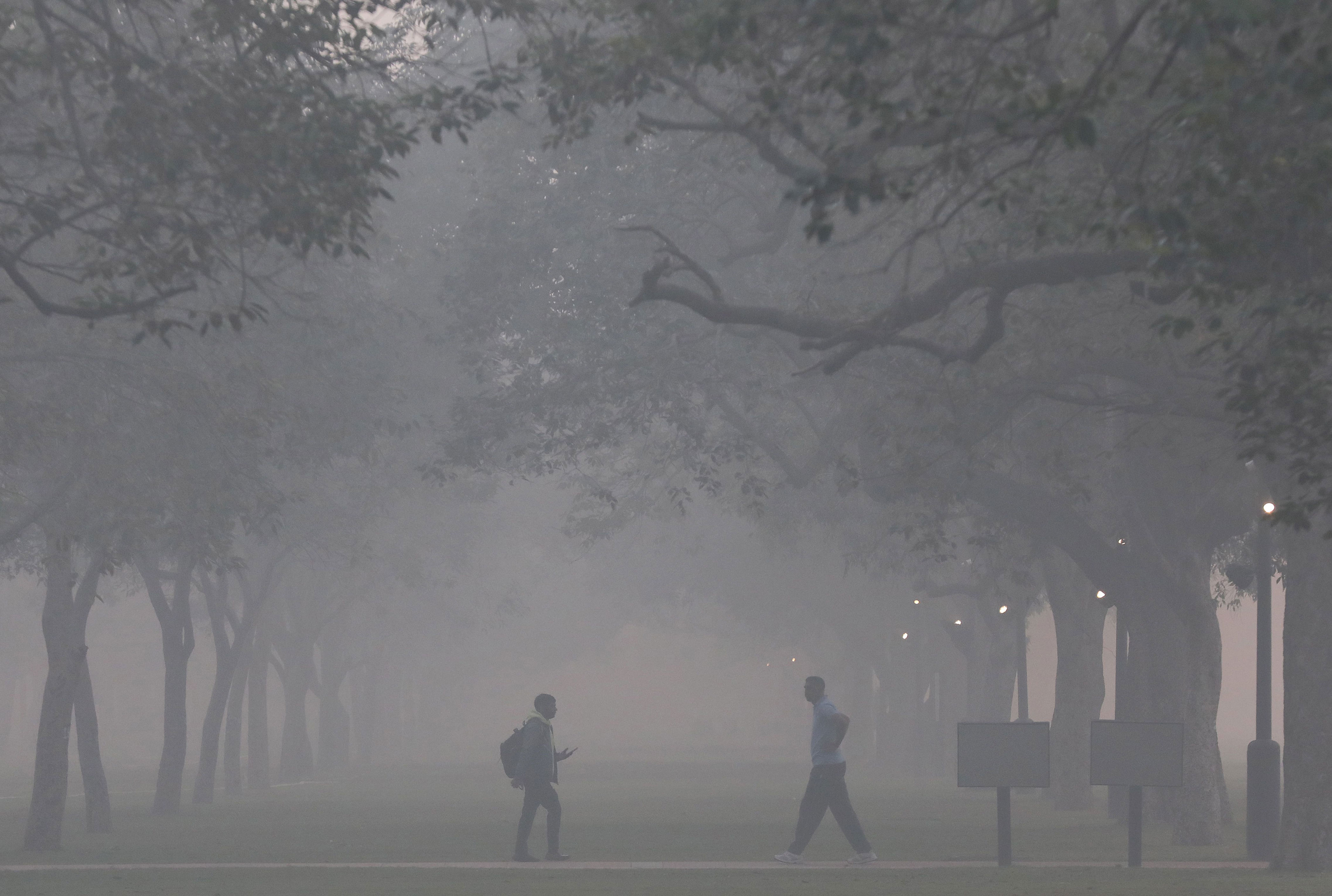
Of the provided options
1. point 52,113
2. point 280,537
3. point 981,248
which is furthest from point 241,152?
point 280,537

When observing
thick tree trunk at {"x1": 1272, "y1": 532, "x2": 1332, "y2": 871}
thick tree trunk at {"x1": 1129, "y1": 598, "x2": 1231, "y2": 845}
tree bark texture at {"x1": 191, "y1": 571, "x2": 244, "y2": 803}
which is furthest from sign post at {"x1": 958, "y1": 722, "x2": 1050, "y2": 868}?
tree bark texture at {"x1": 191, "y1": 571, "x2": 244, "y2": 803}

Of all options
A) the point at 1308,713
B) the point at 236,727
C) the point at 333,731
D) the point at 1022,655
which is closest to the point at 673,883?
the point at 1308,713

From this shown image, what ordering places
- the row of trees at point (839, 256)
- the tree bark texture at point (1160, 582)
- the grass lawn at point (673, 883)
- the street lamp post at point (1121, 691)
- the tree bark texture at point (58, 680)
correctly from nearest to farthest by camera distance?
1. the row of trees at point (839, 256)
2. the grass lawn at point (673, 883)
3. the tree bark texture at point (58, 680)
4. the tree bark texture at point (1160, 582)
5. the street lamp post at point (1121, 691)

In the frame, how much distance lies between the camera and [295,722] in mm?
47719

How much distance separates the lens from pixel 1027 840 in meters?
21.4

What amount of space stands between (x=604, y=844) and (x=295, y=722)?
28.0m

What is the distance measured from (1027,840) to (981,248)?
11220 millimetres

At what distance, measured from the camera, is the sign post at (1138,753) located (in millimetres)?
15102

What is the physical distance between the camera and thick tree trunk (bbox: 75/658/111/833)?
81.5 feet

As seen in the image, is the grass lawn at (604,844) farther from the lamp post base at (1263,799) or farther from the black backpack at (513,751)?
the black backpack at (513,751)

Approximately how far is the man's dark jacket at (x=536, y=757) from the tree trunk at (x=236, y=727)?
21278 millimetres

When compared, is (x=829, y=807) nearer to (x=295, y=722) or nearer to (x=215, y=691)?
(x=215, y=691)

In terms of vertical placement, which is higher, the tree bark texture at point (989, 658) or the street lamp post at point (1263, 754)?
the tree bark texture at point (989, 658)

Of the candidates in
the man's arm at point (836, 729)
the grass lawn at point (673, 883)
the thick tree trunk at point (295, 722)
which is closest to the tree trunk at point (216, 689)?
the thick tree trunk at point (295, 722)
